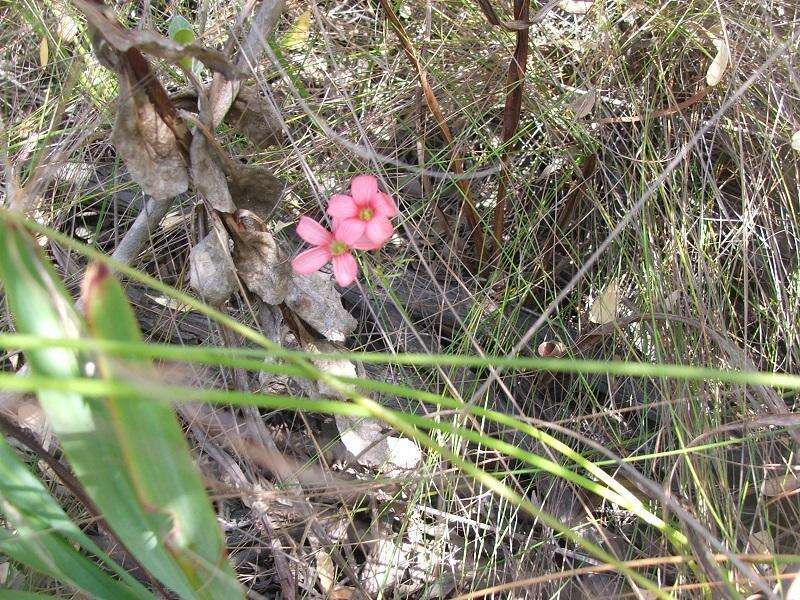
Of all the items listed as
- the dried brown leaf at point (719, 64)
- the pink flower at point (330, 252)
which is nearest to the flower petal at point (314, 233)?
the pink flower at point (330, 252)

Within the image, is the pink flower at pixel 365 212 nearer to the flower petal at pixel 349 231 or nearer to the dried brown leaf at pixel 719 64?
the flower petal at pixel 349 231

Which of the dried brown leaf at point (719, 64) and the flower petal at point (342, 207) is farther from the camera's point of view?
the dried brown leaf at point (719, 64)

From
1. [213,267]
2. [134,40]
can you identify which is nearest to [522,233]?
[213,267]

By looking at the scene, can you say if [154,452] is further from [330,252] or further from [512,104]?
[512,104]

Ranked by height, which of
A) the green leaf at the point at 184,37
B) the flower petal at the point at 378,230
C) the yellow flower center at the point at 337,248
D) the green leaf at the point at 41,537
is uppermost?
the green leaf at the point at 184,37

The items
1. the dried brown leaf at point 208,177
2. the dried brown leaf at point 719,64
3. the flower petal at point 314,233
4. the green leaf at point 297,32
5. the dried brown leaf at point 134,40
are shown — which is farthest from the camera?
the green leaf at point 297,32

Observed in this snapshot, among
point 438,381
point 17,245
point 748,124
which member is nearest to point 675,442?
point 438,381
